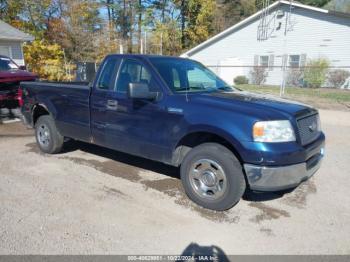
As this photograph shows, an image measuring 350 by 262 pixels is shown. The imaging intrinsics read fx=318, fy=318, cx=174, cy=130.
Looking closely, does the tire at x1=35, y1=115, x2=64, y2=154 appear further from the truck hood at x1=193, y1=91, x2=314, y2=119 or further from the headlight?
the headlight

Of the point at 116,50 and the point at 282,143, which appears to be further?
the point at 116,50

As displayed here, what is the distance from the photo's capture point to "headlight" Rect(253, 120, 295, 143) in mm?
3529

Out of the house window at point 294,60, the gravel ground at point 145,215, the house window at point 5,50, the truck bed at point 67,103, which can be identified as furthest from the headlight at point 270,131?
the house window at point 294,60

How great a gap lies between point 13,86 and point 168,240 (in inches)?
309

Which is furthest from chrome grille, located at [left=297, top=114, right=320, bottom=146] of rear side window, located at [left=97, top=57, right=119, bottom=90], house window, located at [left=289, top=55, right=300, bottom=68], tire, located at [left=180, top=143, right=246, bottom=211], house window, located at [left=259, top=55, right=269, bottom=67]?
house window, located at [left=259, top=55, right=269, bottom=67]

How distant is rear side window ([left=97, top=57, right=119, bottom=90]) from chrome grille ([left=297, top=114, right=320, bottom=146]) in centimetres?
277

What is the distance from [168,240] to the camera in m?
3.32

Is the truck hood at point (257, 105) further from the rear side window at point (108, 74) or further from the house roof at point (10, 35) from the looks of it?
the house roof at point (10, 35)

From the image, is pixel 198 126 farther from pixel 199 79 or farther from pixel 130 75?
pixel 130 75

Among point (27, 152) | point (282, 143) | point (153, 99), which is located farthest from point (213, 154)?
point (27, 152)

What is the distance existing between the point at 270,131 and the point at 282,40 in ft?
69.8

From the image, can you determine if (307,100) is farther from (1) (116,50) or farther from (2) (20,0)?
(2) (20,0)

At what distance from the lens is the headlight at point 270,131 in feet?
11.6

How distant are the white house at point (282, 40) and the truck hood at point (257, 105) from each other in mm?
14962
